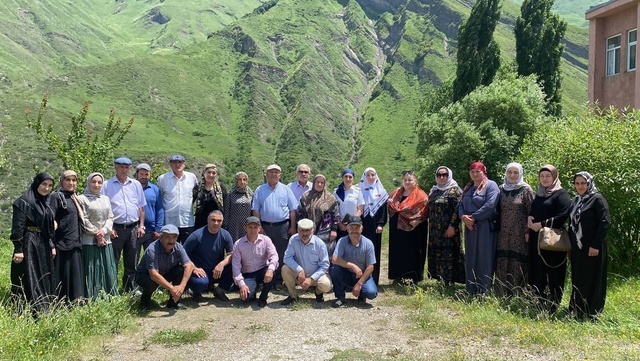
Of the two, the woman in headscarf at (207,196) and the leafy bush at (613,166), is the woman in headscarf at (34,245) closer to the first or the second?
the woman in headscarf at (207,196)

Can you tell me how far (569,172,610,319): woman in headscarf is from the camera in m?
5.89

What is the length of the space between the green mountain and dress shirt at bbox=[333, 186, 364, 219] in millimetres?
46019

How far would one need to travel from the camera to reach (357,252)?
23.6ft

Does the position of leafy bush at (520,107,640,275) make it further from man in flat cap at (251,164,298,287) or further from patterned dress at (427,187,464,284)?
man in flat cap at (251,164,298,287)

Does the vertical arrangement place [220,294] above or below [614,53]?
below

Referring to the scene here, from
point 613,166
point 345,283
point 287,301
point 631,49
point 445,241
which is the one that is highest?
point 631,49

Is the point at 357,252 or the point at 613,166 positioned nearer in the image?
the point at 357,252

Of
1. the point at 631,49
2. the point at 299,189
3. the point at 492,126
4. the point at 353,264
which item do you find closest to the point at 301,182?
the point at 299,189

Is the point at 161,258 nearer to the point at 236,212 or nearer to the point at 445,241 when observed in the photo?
the point at 236,212

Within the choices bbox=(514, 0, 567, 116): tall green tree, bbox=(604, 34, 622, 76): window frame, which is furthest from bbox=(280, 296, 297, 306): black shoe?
bbox=(514, 0, 567, 116): tall green tree

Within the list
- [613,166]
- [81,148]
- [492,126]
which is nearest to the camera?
[613,166]

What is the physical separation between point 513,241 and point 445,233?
1.02 metres

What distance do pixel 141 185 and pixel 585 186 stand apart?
5.47m

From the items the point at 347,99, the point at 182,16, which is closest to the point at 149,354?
the point at 347,99
